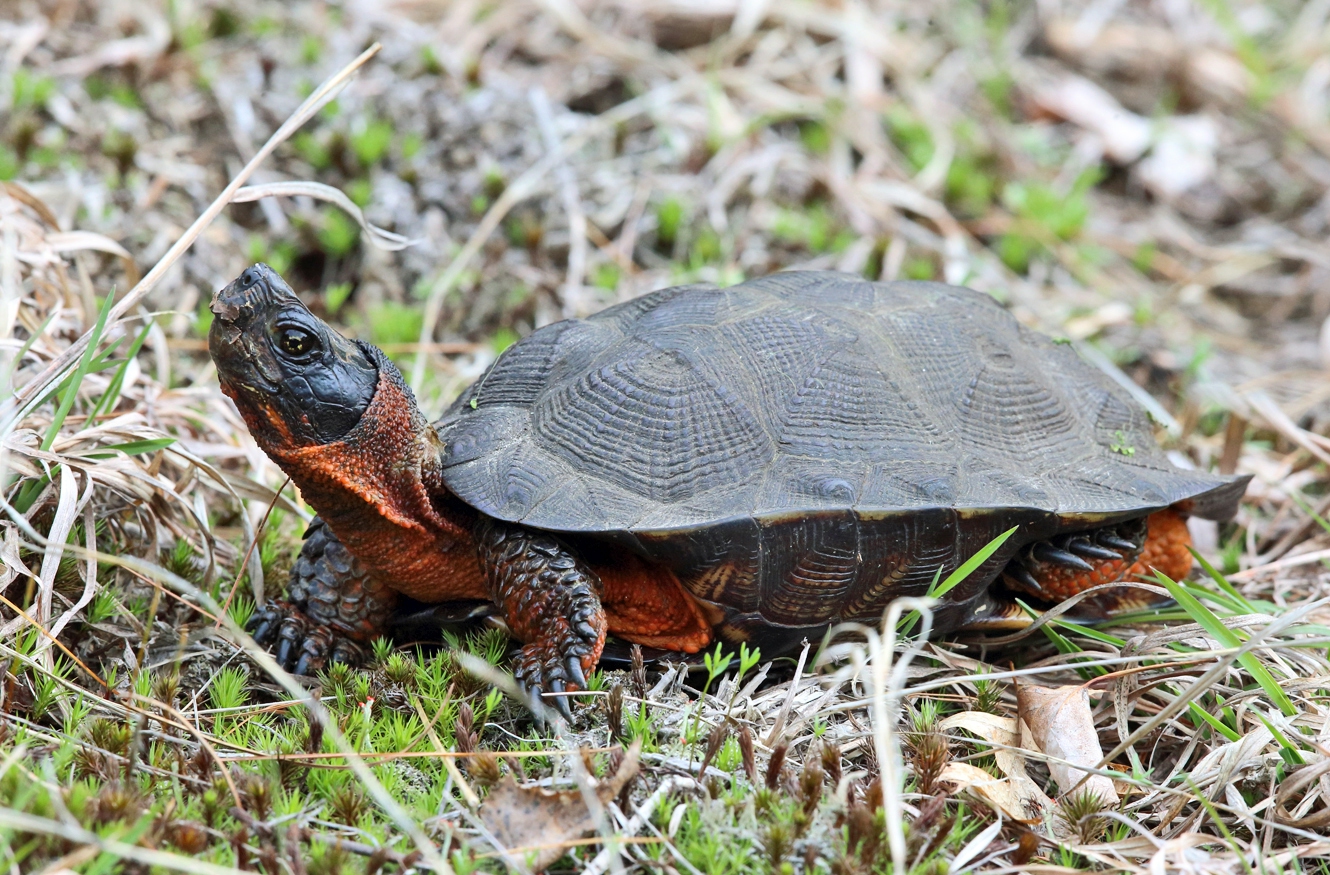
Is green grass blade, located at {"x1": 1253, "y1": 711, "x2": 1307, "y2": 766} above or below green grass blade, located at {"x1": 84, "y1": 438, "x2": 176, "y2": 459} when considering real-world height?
below

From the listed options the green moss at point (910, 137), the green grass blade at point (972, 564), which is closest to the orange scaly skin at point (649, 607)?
the green grass blade at point (972, 564)

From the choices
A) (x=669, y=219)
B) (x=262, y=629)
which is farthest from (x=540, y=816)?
(x=669, y=219)

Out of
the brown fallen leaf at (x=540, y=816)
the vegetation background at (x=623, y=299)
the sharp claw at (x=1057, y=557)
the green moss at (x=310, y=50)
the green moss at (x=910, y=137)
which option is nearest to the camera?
the brown fallen leaf at (x=540, y=816)

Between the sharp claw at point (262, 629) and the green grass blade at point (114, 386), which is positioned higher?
the green grass blade at point (114, 386)

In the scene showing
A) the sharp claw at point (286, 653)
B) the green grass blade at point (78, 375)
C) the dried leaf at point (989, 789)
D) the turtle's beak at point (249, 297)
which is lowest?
the dried leaf at point (989, 789)

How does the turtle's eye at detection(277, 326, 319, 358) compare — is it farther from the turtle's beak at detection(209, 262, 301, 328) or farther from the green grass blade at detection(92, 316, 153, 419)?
the green grass blade at detection(92, 316, 153, 419)

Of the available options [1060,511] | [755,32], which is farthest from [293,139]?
[1060,511]

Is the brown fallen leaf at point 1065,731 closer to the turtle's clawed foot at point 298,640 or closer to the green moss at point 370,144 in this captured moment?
the turtle's clawed foot at point 298,640

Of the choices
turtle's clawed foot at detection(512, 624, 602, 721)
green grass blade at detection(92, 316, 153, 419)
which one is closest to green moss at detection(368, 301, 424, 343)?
green grass blade at detection(92, 316, 153, 419)
